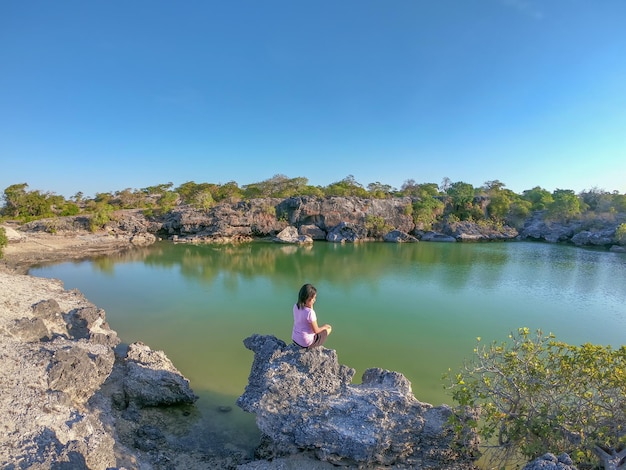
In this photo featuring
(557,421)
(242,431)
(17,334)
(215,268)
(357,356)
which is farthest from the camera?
(215,268)

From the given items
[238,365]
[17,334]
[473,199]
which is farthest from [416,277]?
[473,199]

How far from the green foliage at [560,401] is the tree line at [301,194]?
36.1 meters

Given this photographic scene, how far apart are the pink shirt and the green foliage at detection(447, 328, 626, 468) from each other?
186cm

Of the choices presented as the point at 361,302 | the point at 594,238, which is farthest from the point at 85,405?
the point at 594,238

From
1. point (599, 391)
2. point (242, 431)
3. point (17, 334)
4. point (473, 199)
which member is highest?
point (473, 199)

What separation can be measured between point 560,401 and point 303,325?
2.97m

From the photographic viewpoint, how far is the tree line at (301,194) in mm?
36906

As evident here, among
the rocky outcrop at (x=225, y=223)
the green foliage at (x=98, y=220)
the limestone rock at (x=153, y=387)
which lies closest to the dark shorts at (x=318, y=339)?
the limestone rock at (x=153, y=387)

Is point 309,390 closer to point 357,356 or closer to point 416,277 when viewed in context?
point 357,356

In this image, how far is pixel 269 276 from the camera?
18000mm

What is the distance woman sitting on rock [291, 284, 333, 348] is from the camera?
430 centimetres

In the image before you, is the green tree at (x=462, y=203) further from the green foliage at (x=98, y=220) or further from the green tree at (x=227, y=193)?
the green foliage at (x=98, y=220)

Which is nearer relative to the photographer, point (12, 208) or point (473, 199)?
point (12, 208)

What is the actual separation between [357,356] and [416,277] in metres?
10.4
